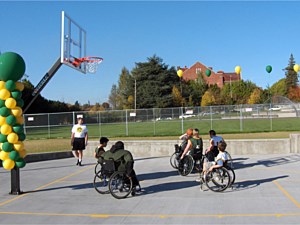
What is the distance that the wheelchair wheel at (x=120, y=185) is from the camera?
8336 millimetres

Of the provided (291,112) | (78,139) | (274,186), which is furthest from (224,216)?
(291,112)

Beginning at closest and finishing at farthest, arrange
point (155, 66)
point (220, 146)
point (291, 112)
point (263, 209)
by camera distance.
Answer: point (263, 209), point (220, 146), point (291, 112), point (155, 66)

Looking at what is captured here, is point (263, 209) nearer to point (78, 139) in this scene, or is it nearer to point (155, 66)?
point (78, 139)

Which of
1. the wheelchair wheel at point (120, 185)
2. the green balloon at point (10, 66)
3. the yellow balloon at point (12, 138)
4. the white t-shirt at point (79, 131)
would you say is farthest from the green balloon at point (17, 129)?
the white t-shirt at point (79, 131)

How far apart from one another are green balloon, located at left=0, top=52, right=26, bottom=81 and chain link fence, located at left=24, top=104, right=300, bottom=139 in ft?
58.9

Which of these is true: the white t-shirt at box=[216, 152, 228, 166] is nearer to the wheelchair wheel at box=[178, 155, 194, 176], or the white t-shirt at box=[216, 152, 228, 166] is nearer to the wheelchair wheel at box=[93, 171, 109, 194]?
the wheelchair wheel at box=[178, 155, 194, 176]

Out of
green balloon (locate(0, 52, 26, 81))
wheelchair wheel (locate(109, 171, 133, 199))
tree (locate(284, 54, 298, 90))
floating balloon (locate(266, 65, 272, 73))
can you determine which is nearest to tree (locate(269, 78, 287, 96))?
tree (locate(284, 54, 298, 90))

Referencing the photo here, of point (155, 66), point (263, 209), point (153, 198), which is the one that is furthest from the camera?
point (155, 66)

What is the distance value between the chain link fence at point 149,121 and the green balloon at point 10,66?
17946 millimetres

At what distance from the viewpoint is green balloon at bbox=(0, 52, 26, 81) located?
28.0 feet

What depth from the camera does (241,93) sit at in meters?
82.2

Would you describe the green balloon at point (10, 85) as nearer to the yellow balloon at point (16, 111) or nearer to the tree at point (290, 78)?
the yellow balloon at point (16, 111)

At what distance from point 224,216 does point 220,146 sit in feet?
8.22

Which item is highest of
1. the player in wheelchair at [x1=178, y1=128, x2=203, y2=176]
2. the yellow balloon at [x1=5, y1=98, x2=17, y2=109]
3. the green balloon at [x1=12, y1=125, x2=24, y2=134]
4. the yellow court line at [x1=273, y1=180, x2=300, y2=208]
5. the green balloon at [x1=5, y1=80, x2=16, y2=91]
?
the green balloon at [x1=5, y1=80, x2=16, y2=91]
